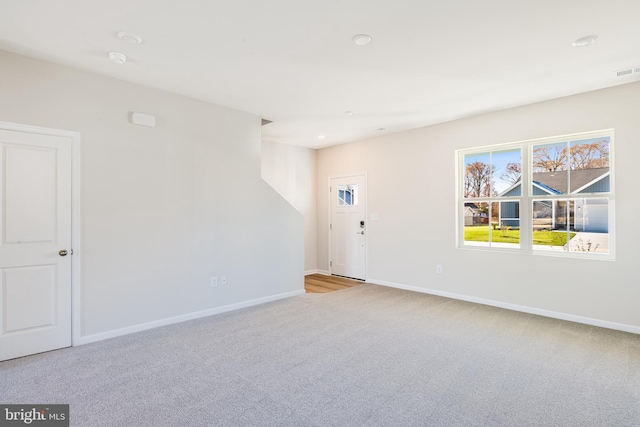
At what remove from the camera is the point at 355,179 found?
616 centimetres

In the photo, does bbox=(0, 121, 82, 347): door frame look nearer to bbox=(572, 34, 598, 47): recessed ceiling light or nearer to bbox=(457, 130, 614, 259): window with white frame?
bbox=(572, 34, 598, 47): recessed ceiling light

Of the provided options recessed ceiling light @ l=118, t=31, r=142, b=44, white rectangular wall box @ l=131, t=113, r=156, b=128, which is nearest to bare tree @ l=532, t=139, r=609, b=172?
recessed ceiling light @ l=118, t=31, r=142, b=44

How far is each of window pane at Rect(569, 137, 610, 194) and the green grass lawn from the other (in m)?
0.58

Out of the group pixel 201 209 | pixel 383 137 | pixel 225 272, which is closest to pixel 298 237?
pixel 225 272

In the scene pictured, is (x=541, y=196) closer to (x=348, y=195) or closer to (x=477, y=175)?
(x=477, y=175)

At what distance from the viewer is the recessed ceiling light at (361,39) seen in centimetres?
254

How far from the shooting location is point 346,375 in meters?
2.56

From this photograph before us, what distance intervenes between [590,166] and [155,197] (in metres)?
5.13

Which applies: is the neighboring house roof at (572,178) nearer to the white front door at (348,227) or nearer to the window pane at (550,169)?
the window pane at (550,169)

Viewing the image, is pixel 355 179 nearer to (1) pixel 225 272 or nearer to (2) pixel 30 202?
(1) pixel 225 272

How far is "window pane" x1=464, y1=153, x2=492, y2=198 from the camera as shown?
4.66m

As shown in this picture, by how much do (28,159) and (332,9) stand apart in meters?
2.99

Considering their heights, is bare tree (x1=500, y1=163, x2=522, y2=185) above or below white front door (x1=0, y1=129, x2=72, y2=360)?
above

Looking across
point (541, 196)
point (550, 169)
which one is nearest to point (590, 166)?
point (550, 169)
